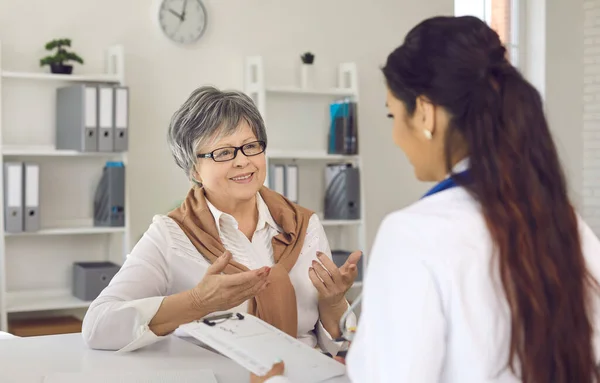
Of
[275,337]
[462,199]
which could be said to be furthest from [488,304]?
[275,337]

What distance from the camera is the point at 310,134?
506 cm

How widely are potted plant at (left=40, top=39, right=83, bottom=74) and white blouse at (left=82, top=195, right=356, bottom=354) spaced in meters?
2.12

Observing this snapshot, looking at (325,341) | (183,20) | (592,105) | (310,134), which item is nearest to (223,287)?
(325,341)

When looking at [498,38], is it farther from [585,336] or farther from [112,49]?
[112,49]

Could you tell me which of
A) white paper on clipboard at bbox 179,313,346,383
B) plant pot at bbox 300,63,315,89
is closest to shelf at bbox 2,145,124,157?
plant pot at bbox 300,63,315,89

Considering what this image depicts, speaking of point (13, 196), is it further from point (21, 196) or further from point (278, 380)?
point (278, 380)

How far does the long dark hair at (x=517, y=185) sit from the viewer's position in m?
1.08

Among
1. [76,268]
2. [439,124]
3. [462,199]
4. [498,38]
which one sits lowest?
[76,268]

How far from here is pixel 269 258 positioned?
2.31m

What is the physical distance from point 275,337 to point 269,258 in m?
0.62

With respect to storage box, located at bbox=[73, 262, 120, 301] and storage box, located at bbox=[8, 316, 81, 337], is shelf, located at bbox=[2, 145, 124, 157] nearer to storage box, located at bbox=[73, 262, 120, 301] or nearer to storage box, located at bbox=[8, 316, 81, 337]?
storage box, located at bbox=[73, 262, 120, 301]

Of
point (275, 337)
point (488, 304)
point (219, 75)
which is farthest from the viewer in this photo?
point (219, 75)

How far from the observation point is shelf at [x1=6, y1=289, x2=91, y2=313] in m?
3.99

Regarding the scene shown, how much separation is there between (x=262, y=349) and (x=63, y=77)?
2863 millimetres
